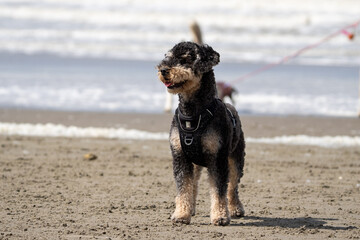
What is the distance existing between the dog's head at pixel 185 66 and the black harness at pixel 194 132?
267 mm

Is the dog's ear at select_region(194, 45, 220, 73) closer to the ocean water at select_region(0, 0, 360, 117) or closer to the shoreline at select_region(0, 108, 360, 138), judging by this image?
the shoreline at select_region(0, 108, 360, 138)

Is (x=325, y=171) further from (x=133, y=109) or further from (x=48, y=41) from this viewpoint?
(x=48, y=41)

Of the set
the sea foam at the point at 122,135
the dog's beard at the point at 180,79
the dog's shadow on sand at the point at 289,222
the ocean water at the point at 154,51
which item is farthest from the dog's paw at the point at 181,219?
the ocean water at the point at 154,51

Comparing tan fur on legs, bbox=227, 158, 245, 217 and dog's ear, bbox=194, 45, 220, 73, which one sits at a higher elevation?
dog's ear, bbox=194, 45, 220, 73

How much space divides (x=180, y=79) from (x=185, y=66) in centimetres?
14

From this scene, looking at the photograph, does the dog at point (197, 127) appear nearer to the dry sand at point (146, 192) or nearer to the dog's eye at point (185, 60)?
the dog's eye at point (185, 60)

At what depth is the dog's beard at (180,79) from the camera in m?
5.68

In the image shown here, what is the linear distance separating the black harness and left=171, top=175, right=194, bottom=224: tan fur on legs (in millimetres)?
285

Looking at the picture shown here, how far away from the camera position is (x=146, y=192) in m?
7.88

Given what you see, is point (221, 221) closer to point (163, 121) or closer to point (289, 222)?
point (289, 222)

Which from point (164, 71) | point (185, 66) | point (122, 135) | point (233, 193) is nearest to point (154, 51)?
point (122, 135)

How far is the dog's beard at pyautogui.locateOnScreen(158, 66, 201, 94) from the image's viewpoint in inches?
224

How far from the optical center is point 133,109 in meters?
15.8

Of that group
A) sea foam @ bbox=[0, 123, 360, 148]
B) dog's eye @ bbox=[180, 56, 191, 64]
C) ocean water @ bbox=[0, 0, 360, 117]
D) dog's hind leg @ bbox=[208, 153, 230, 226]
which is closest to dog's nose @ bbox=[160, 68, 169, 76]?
dog's eye @ bbox=[180, 56, 191, 64]
